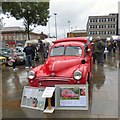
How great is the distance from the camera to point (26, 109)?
6.67 m

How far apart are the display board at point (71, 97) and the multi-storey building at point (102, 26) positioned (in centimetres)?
9561

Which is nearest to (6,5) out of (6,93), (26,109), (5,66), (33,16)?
(5,66)

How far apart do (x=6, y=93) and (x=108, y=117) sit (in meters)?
3.99

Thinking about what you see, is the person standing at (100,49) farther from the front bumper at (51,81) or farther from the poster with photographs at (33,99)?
the poster with photographs at (33,99)

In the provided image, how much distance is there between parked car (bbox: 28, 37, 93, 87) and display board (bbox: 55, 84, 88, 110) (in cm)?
55

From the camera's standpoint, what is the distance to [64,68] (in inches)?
300

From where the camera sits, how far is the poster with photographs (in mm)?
6598

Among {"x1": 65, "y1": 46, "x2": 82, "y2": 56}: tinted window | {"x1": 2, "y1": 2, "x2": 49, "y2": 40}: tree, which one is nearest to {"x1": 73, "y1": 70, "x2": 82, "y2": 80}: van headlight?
{"x1": 65, "y1": 46, "x2": 82, "y2": 56}: tinted window

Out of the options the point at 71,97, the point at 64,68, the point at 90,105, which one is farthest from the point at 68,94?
the point at 64,68

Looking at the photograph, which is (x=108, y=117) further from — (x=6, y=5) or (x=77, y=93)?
(x=6, y=5)

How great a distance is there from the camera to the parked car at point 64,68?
23.4ft

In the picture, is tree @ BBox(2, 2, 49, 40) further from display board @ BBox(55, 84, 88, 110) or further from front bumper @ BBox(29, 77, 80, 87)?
display board @ BBox(55, 84, 88, 110)

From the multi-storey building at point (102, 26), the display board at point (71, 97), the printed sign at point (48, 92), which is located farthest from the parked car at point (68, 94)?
the multi-storey building at point (102, 26)

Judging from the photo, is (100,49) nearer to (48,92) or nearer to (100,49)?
(100,49)
